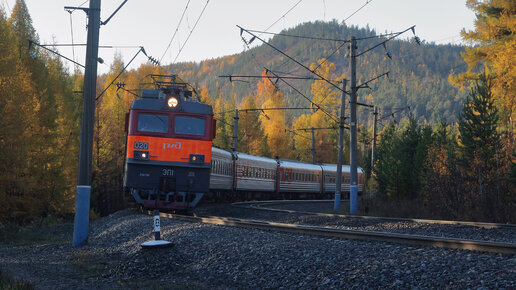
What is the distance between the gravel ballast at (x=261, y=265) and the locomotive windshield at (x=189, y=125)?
4.81 meters

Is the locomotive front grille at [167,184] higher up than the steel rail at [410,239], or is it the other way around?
the locomotive front grille at [167,184]

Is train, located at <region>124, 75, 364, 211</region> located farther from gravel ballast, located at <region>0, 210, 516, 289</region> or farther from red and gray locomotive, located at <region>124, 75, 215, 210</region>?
gravel ballast, located at <region>0, 210, 516, 289</region>

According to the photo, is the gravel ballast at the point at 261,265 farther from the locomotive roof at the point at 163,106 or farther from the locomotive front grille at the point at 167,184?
the locomotive roof at the point at 163,106

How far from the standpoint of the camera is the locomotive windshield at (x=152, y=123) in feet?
51.4

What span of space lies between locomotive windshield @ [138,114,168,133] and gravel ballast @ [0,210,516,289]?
15.9 feet

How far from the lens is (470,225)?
13156mm

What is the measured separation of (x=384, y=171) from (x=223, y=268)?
24.5 m

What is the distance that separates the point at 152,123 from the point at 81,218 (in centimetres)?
399

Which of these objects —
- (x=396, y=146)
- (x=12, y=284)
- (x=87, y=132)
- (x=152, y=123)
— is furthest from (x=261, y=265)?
(x=396, y=146)

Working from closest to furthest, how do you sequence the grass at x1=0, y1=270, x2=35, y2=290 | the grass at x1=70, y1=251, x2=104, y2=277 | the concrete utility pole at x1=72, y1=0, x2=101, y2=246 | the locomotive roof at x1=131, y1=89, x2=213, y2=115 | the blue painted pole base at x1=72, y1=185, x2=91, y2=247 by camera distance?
1. the grass at x1=0, y1=270, x2=35, y2=290
2. the grass at x1=70, y1=251, x2=104, y2=277
3. the blue painted pole base at x1=72, y1=185, x2=91, y2=247
4. the concrete utility pole at x1=72, y1=0, x2=101, y2=246
5. the locomotive roof at x1=131, y1=89, x2=213, y2=115

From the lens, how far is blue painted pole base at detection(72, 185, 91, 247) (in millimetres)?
12656

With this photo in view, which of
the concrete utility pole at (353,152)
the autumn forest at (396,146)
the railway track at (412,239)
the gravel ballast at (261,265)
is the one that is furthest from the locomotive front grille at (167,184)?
the concrete utility pole at (353,152)

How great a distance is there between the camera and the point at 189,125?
15.9 meters

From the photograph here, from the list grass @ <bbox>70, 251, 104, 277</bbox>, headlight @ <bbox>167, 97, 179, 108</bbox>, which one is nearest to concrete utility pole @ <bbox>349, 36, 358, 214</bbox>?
headlight @ <bbox>167, 97, 179, 108</bbox>
